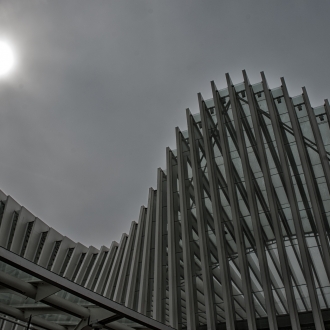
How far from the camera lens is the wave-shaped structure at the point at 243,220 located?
1875 cm

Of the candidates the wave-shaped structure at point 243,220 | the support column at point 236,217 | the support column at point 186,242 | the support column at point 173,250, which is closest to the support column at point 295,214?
the wave-shaped structure at point 243,220

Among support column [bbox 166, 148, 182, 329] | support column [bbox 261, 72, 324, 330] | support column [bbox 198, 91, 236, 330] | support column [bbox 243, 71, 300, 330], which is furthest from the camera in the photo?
support column [bbox 166, 148, 182, 329]

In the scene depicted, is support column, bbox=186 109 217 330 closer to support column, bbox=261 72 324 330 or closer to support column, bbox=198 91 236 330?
support column, bbox=198 91 236 330

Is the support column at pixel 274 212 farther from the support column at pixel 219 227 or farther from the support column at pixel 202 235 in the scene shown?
the support column at pixel 202 235

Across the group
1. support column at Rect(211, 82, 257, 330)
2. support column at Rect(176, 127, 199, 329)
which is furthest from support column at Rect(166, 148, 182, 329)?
support column at Rect(211, 82, 257, 330)

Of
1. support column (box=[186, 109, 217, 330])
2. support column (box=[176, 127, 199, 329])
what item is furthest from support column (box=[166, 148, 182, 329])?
support column (box=[186, 109, 217, 330])

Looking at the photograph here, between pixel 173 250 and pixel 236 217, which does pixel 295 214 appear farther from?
pixel 173 250

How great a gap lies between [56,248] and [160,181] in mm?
14616

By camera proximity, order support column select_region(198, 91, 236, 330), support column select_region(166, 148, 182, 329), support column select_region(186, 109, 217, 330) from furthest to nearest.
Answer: support column select_region(166, 148, 182, 329) < support column select_region(186, 109, 217, 330) < support column select_region(198, 91, 236, 330)

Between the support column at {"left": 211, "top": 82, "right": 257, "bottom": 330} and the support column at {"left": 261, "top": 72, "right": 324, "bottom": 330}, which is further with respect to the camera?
the support column at {"left": 211, "top": 82, "right": 257, "bottom": 330}

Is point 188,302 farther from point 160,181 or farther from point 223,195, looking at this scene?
point 160,181

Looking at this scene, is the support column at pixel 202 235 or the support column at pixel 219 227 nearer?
the support column at pixel 219 227

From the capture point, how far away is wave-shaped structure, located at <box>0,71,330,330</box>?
18.8 metres

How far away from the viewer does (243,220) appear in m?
21.2
